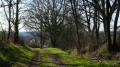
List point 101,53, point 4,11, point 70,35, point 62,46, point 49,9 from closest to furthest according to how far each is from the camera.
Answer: point 101,53, point 4,11, point 49,9, point 70,35, point 62,46

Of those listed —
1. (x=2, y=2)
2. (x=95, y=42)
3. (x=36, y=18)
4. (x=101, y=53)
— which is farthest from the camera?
(x=36, y=18)

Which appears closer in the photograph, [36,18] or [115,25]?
[115,25]

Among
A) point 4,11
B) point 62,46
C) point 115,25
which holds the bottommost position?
point 62,46

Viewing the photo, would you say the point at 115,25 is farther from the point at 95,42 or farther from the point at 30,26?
the point at 30,26

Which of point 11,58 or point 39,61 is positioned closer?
point 11,58

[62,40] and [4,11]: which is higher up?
[4,11]

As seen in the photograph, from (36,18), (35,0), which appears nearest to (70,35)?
(36,18)

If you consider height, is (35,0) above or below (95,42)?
above

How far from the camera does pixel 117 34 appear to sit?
615 inches

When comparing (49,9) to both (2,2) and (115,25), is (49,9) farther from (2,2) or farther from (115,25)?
(115,25)

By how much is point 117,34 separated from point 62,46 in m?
39.0

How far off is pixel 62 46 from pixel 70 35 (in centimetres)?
646

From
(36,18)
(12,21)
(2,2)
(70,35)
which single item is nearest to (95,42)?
(12,21)

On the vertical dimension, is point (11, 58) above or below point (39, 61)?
above
